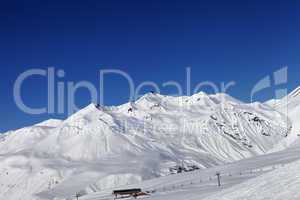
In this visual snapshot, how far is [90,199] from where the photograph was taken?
10175 centimetres

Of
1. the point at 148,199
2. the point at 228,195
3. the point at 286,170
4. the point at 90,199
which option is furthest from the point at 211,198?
the point at 90,199

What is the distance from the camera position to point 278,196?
30.2 metres

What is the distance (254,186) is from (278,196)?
5082mm

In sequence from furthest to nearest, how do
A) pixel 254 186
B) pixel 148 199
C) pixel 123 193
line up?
pixel 123 193
pixel 148 199
pixel 254 186

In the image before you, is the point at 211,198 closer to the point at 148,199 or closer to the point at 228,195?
the point at 228,195

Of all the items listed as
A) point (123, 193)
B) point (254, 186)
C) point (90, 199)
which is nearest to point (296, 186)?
point (254, 186)

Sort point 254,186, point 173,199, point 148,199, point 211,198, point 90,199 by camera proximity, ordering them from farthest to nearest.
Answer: point 90,199
point 148,199
point 173,199
point 211,198
point 254,186

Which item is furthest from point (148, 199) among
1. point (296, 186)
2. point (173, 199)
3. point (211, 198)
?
point (296, 186)

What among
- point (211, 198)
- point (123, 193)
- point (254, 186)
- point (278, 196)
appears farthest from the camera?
point (123, 193)

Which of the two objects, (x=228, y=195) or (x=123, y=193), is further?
(x=123, y=193)

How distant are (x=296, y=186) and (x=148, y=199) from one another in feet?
121

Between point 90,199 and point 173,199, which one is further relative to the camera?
point 90,199

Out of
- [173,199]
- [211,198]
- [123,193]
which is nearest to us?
[211,198]

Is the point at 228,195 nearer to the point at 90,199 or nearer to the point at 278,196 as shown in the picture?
the point at 278,196
